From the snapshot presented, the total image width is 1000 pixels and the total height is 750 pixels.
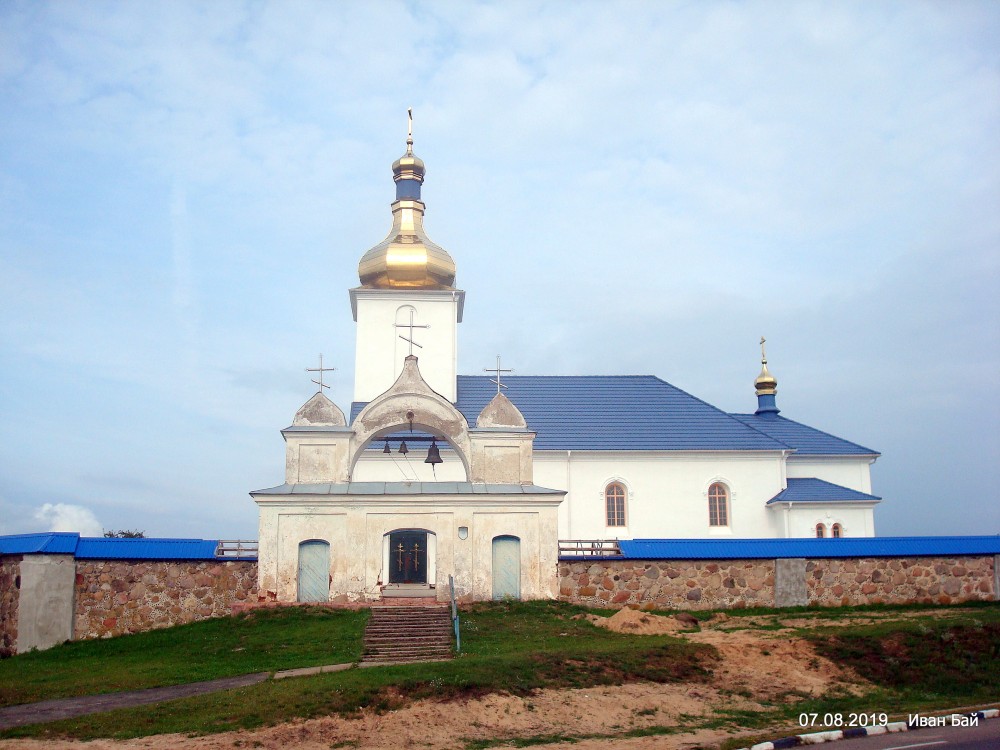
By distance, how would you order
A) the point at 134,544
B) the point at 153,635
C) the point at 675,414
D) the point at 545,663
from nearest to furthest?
the point at 545,663 → the point at 153,635 → the point at 134,544 → the point at 675,414

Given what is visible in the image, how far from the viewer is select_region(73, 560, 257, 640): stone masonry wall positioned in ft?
61.6

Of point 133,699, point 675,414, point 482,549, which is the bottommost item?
point 133,699

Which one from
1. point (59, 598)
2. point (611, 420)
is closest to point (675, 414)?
point (611, 420)

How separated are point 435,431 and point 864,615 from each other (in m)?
9.47

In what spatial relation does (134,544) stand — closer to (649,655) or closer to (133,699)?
(133,699)

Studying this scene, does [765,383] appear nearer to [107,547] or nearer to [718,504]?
[718,504]

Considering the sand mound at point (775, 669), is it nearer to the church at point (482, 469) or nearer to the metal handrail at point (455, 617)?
the metal handrail at point (455, 617)

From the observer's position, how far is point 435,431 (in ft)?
67.2

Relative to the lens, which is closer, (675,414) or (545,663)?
(545,663)

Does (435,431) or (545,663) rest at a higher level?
(435,431)

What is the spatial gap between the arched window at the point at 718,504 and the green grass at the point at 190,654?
13.3 metres

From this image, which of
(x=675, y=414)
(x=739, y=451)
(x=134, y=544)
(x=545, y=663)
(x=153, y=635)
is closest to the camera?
(x=545, y=663)

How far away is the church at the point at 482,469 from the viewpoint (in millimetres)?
19047

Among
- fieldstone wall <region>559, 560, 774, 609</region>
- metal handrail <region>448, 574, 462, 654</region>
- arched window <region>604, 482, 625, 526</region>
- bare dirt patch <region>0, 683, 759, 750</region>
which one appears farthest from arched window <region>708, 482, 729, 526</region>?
bare dirt patch <region>0, 683, 759, 750</region>
